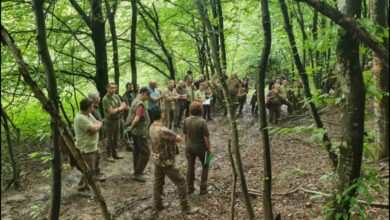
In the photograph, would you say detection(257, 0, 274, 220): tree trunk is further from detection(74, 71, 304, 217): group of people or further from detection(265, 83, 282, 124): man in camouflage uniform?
detection(265, 83, 282, 124): man in camouflage uniform

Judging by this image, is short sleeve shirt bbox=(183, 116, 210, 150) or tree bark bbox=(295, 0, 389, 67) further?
short sleeve shirt bbox=(183, 116, 210, 150)

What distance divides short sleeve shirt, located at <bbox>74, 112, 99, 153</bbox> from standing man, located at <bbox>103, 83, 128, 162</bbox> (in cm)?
219

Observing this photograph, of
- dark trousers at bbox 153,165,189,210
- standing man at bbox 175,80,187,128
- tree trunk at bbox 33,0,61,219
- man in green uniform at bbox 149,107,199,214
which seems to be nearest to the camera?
tree trunk at bbox 33,0,61,219

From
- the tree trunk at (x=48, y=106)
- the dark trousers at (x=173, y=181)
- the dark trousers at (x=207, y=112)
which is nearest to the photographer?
the tree trunk at (x=48, y=106)

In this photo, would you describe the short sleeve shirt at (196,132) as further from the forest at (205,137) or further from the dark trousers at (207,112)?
the dark trousers at (207,112)

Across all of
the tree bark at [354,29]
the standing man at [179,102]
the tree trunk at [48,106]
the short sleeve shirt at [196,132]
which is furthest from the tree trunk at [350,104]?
the standing man at [179,102]

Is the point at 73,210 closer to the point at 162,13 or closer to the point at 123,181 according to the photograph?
the point at 123,181

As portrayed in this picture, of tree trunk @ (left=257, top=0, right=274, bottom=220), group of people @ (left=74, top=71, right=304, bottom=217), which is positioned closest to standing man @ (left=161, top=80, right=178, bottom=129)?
group of people @ (left=74, top=71, right=304, bottom=217)

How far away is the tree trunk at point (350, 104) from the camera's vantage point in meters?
3.04

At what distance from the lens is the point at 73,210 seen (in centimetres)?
740

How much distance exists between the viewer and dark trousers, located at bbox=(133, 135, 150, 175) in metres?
8.88

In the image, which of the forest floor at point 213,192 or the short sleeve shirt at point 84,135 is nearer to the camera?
the forest floor at point 213,192

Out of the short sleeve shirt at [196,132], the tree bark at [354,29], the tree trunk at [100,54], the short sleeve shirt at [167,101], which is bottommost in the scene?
the short sleeve shirt at [196,132]

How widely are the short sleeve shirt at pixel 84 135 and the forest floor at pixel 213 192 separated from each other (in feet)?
3.73
